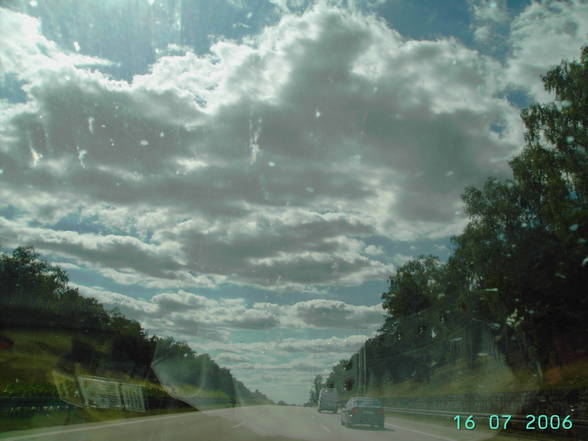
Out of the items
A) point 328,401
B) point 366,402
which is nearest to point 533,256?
Result: point 366,402

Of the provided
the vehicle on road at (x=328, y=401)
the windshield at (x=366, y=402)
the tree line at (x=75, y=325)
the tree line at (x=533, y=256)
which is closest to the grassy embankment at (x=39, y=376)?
the tree line at (x=75, y=325)

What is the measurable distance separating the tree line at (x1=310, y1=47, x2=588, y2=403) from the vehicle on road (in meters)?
12.8

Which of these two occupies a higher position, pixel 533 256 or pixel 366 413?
pixel 533 256

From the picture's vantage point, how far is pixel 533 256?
110 ft

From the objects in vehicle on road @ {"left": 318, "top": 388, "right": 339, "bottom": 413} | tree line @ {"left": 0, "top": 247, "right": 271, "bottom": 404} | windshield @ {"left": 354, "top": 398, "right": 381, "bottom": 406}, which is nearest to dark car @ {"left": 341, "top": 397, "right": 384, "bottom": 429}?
windshield @ {"left": 354, "top": 398, "right": 381, "bottom": 406}

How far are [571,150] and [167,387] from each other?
30284 millimetres

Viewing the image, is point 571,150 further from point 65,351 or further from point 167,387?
point 65,351

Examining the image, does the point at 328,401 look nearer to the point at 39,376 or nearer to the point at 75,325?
the point at 39,376

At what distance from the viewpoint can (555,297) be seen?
112 feet

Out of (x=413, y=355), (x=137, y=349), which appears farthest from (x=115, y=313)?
(x=413, y=355)

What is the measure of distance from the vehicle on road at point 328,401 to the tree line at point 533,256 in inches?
504

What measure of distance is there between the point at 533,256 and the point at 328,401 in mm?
23876

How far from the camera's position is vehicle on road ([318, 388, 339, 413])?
48.4 meters

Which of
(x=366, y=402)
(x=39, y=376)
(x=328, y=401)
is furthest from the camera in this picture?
(x=328, y=401)
